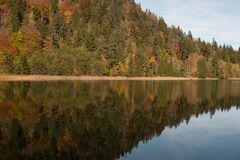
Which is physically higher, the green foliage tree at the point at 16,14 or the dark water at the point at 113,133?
the green foliage tree at the point at 16,14

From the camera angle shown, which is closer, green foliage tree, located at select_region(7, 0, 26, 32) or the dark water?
the dark water

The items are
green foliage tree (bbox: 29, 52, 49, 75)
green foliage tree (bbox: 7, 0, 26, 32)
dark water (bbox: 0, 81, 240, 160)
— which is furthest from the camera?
green foliage tree (bbox: 7, 0, 26, 32)

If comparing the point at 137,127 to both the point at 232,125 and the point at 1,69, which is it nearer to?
the point at 232,125

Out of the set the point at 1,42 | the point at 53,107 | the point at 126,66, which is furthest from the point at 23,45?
the point at 53,107

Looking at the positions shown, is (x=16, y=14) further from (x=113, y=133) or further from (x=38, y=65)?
(x=113, y=133)

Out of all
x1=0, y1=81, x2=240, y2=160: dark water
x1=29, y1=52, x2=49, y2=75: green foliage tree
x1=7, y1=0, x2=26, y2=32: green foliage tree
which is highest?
x1=7, y1=0, x2=26, y2=32: green foliage tree

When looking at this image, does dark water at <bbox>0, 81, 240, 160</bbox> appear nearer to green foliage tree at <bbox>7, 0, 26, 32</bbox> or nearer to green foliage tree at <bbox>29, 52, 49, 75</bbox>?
green foliage tree at <bbox>29, 52, 49, 75</bbox>

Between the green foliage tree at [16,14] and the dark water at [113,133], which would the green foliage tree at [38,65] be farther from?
the dark water at [113,133]

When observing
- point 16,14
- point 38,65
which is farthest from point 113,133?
point 16,14

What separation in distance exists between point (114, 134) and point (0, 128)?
9151 mm

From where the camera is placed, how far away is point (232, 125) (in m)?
33.9

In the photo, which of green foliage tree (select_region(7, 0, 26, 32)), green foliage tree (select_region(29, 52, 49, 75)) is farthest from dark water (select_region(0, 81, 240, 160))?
green foliage tree (select_region(7, 0, 26, 32))

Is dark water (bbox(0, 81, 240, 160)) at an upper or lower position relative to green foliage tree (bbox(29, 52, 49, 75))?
lower

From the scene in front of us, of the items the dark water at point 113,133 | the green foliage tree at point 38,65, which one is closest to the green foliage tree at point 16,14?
the green foliage tree at point 38,65
